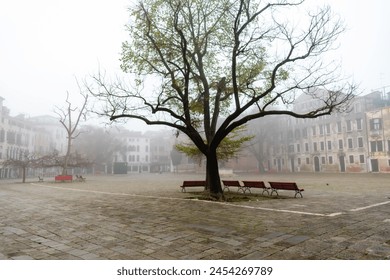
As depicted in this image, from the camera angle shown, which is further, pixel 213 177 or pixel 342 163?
pixel 342 163

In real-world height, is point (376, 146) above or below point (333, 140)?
below

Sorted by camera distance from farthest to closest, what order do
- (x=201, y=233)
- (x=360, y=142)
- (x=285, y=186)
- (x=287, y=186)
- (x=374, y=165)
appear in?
(x=360, y=142) < (x=374, y=165) < (x=285, y=186) < (x=287, y=186) < (x=201, y=233)

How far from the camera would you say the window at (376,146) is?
141 feet

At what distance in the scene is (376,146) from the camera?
43.7 metres

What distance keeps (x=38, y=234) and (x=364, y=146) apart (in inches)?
1927

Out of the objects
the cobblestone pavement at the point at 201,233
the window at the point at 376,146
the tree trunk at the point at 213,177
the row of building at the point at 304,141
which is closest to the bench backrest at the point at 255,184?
the tree trunk at the point at 213,177

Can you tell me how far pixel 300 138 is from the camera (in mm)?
57531

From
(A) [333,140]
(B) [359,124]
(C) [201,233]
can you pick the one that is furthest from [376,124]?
(C) [201,233]

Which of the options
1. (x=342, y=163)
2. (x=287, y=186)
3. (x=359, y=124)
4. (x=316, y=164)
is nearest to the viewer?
(x=287, y=186)

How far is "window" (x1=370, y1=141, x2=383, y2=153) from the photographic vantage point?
43.1 meters

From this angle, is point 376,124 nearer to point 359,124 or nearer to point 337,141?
point 359,124

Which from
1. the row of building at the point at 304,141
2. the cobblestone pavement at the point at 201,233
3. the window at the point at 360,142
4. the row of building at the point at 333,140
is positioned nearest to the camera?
the cobblestone pavement at the point at 201,233

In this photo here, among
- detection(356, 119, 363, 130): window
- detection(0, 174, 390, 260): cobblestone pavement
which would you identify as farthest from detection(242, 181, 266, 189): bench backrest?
detection(356, 119, 363, 130): window

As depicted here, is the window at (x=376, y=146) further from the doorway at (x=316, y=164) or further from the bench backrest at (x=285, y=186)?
the bench backrest at (x=285, y=186)
